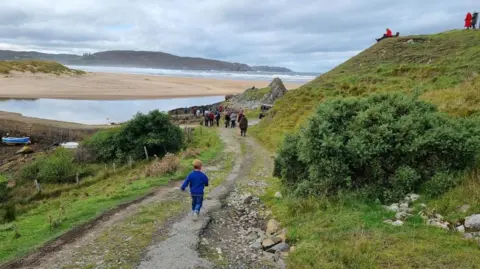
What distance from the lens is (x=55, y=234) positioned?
11.7m

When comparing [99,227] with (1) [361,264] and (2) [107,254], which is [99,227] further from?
(1) [361,264]

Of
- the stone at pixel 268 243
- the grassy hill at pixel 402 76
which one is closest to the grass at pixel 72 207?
the stone at pixel 268 243

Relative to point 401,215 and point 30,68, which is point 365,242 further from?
point 30,68

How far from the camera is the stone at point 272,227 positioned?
10861mm

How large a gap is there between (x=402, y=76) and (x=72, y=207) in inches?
1172

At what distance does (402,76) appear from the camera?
34562 millimetres

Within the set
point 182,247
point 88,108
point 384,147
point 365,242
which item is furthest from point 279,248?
point 88,108

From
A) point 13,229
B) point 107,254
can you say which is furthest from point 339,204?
point 13,229

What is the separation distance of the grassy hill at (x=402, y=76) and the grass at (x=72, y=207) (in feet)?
30.8

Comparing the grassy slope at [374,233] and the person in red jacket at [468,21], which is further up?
the person in red jacket at [468,21]

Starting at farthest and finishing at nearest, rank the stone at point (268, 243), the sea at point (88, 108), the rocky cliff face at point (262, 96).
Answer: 1. the rocky cliff face at point (262, 96)
2. the sea at point (88, 108)
3. the stone at point (268, 243)

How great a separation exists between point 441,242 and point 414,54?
39181 mm

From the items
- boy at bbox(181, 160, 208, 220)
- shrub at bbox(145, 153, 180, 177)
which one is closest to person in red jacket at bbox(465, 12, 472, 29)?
shrub at bbox(145, 153, 180, 177)

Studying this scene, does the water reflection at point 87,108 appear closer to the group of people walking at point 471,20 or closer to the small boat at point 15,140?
the small boat at point 15,140
